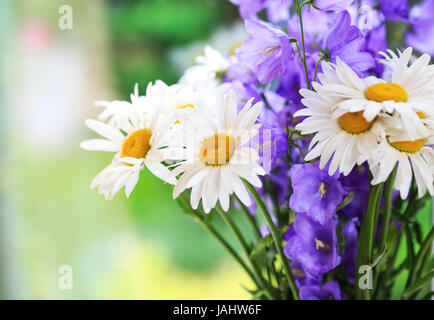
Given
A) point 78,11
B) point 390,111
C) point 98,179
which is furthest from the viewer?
point 78,11

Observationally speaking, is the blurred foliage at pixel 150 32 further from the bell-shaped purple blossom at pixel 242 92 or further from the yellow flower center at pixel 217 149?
the yellow flower center at pixel 217 149

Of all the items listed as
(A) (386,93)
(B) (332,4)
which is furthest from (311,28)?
(A) (386,93)

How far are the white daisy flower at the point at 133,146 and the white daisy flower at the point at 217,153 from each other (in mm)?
19

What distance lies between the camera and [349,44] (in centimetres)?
48

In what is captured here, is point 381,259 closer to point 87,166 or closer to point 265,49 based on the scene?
point 265,49

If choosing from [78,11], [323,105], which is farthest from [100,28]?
[323,105]

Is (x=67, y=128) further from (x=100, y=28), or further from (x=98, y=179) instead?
(x=98, y=179)

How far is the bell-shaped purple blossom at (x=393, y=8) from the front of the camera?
0.54 meters

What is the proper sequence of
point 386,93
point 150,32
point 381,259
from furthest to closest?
point 150,32 → point 381,259 → point 386,93

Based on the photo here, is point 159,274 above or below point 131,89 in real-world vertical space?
below

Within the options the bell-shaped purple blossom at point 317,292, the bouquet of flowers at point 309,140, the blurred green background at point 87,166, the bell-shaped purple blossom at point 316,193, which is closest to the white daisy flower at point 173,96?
the bouquet of flowers at point 309,140

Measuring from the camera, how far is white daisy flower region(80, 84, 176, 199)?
1.48 feet

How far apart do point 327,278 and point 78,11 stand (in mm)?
853
